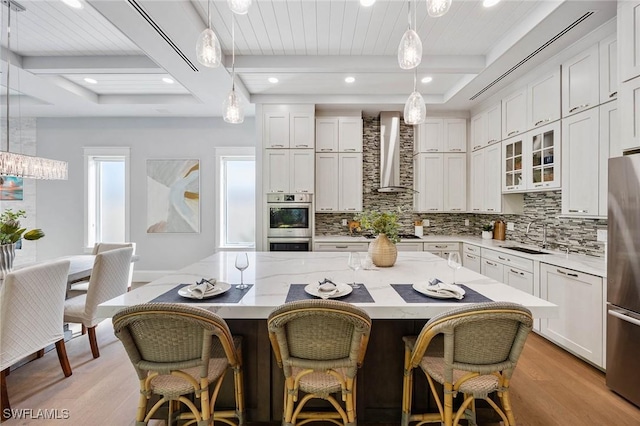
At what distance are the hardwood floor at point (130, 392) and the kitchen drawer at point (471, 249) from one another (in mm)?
1343

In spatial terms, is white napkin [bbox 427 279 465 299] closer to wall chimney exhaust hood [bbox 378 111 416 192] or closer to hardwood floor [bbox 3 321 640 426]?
hardwood floor [bbox 3 321 640 426]

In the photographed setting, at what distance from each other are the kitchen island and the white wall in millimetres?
3363

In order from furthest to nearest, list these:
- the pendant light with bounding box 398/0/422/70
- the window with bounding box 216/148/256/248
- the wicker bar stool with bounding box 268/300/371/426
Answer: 1. the window with bounding box 216/148/256/248
2. the pendant light with bounding box 398/0/422/70
3. the wicker bar stool with bounding box 268/300/371/426

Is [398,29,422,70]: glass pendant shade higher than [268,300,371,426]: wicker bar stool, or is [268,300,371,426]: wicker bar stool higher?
[398,29,422,70]: glass pendant shade

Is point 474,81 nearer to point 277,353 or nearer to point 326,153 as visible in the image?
point 326,153

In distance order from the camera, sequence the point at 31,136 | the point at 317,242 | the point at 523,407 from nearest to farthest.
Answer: the point at 523,407 → the point at 317,242 → the point at 31,136

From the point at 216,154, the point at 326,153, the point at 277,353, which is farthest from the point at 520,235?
the point at 216,154

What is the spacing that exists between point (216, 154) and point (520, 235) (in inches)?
190

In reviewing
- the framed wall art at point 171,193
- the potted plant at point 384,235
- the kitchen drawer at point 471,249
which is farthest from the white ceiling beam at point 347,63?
the framed wall art at point 171,193

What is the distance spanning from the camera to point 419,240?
14.0ft

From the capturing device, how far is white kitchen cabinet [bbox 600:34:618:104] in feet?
7.79

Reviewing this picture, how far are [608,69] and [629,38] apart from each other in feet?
1.45

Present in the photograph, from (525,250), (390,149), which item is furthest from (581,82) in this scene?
(390,149)

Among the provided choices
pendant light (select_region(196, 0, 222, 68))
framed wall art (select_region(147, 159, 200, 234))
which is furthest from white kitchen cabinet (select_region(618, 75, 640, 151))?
framed wall art (select_region(147, 159, 200, 234))
